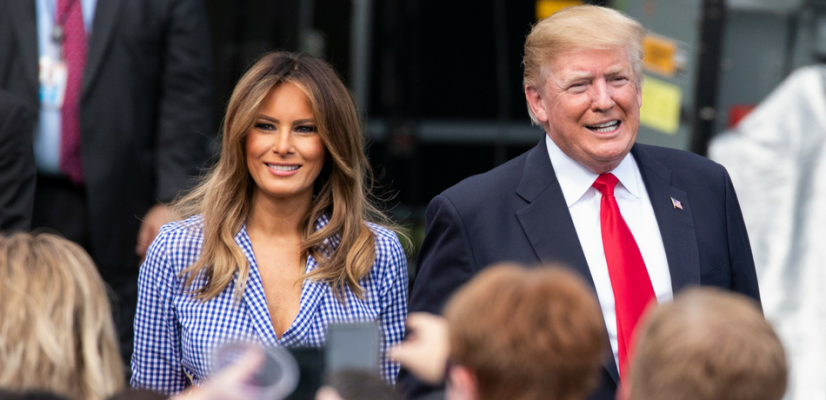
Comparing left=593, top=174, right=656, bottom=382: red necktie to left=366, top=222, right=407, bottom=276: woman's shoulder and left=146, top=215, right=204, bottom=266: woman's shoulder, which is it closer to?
left=366, top=222, right=407, bottom=276: woman's shoulder

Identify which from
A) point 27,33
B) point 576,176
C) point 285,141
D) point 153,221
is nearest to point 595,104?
point 576,176

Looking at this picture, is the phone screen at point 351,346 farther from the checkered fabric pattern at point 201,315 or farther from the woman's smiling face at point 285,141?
the woman's smiling face at point 285,141

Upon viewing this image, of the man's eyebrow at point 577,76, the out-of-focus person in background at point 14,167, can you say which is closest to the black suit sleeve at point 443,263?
the man's eyebrow at point 577,76

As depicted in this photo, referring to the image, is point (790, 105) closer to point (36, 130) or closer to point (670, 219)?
point (670, 219)

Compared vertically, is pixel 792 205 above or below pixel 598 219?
below

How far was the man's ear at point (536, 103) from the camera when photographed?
8.96 feet

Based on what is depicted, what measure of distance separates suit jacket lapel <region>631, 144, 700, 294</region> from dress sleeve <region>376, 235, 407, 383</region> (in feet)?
2.38

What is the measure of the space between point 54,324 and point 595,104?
1397 millimetres

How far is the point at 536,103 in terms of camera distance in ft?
9.06

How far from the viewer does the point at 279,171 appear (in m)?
2.85

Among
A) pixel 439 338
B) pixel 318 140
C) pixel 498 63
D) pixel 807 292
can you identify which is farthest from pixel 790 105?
pixel 439 338

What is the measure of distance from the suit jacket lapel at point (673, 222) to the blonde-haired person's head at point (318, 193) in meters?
0.78

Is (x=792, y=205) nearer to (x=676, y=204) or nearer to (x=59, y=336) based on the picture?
(x=676, y=204)

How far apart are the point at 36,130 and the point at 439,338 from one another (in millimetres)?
2469
